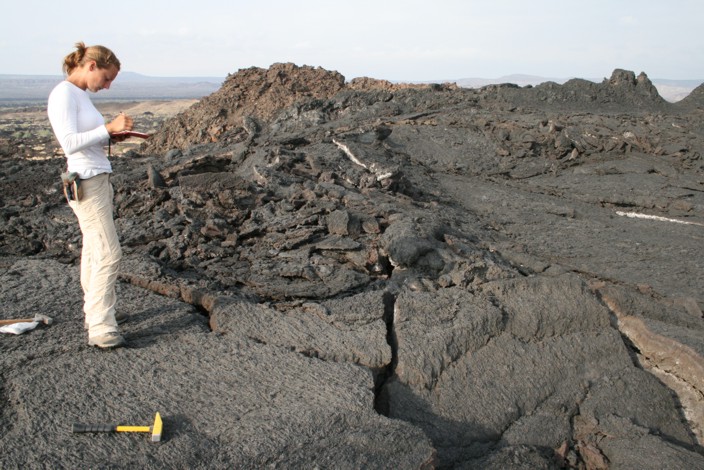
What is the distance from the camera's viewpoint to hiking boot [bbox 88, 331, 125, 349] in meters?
3.44

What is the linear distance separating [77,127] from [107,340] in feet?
4.19

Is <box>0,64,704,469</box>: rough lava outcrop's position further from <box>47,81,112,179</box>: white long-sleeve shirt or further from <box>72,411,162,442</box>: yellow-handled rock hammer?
<box>47,81,112,179</box>: white long-sleeve shirt

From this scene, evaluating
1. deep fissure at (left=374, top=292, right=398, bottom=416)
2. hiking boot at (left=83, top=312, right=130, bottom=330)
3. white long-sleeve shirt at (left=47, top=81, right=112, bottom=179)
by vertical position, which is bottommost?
deep fissure at (left=374, top=292, right=398, bottom=416)

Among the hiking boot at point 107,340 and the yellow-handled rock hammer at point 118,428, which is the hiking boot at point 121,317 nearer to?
the hiking boot at point 107,340

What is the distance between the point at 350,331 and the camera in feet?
12.6

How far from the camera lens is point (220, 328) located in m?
3.82

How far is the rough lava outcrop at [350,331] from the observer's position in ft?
9.46

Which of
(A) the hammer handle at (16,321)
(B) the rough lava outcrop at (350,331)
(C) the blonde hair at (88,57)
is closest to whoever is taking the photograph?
(B) the rough lava outcrop at (350,331)

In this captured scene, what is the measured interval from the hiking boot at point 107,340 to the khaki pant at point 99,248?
24 mm

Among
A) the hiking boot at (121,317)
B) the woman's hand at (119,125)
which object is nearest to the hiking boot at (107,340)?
the hiking boot at (121,317)

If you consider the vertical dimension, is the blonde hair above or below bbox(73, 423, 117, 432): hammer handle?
above

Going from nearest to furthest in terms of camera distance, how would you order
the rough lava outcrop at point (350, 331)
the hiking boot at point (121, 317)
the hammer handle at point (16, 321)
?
the rough lava outcrop at point (350, 331) → the hammer handle at point (16, 321) → the hiking boot at point (121, 317)

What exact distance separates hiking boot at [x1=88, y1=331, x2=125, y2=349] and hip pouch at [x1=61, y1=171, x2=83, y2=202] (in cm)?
84

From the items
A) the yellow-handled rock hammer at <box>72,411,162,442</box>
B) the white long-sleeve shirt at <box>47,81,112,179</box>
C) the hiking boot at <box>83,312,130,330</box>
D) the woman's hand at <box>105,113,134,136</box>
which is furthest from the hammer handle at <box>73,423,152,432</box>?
the woman's hand at <box>105,113,134,136</box>
